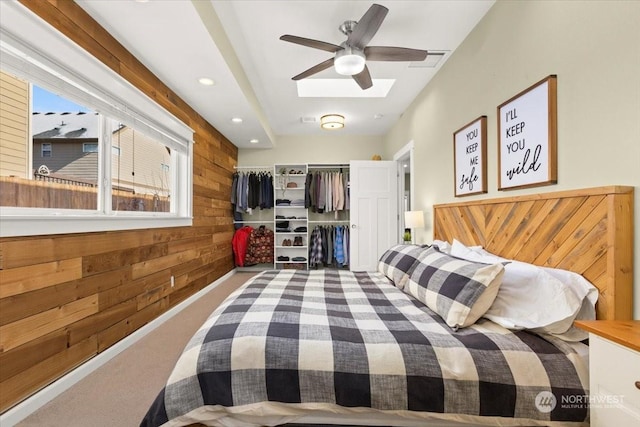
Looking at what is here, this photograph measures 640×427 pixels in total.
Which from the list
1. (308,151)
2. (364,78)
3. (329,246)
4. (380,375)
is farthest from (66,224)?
(308,151)

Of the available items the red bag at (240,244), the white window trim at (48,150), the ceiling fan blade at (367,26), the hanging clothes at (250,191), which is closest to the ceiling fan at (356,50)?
the ceiling fan blade at (367,26)

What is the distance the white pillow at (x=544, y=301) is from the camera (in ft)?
3.83

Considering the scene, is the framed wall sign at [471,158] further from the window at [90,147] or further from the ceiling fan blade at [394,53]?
the window at [90,147]

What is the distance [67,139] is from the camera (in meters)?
1.77

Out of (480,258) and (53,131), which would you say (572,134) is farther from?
(53,131)

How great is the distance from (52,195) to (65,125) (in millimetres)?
468

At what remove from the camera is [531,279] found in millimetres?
1324

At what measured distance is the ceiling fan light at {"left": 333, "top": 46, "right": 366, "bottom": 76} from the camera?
203 cm

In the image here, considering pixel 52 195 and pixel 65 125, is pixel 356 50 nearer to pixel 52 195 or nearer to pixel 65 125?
pixel 65 125

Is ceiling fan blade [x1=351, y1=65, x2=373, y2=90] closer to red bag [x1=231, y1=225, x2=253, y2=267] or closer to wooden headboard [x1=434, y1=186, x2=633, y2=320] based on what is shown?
wooden headboard [x1=434, y1=186, x2=633, y2=320]

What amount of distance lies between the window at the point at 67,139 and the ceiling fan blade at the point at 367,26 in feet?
5.55

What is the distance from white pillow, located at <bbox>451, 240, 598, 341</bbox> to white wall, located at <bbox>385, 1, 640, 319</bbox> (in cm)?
17

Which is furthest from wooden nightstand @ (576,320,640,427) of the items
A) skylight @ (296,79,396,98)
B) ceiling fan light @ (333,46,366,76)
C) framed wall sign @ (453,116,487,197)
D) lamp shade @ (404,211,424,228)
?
skylight @ (296,79,396,98)

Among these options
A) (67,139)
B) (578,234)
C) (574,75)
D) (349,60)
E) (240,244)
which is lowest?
(240,244)
